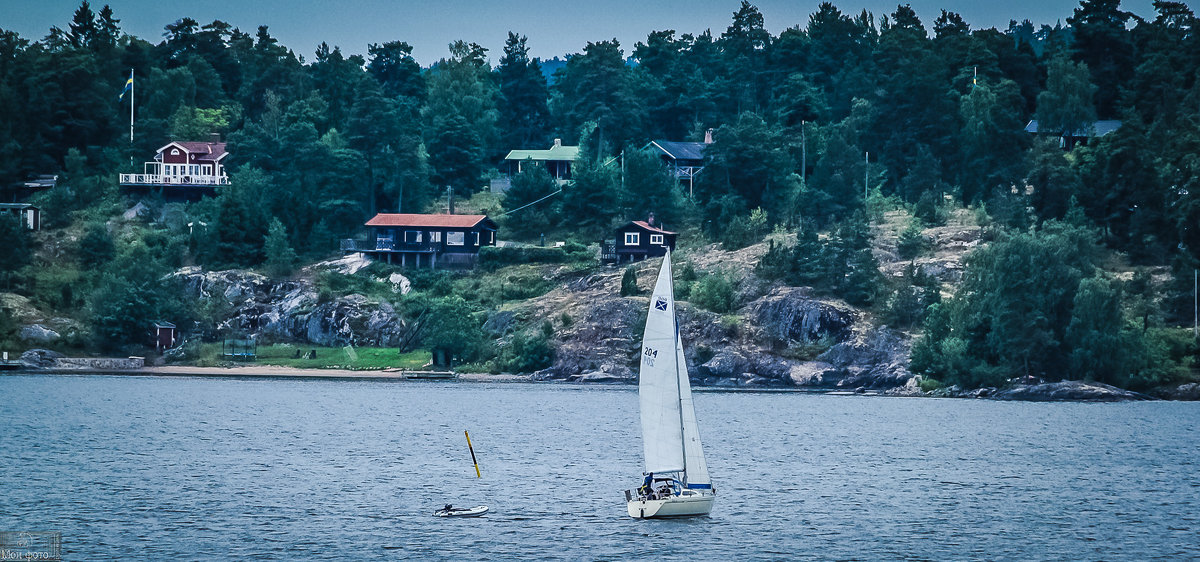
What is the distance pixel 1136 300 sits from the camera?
125188 millimetres

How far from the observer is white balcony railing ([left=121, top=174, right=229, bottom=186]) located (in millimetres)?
175750

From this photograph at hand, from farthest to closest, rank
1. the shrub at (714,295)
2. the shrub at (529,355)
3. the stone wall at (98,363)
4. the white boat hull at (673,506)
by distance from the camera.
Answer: the stone wall at (98,363) → the shrub at (529,355) → the shrub at (714,295) → the white boat hull at (673,506)

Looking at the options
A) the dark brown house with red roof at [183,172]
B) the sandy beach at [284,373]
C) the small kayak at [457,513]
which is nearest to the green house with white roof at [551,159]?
the dark brown house with red roof at [183,172]

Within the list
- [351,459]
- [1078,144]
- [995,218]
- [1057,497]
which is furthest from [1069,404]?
[351,459]

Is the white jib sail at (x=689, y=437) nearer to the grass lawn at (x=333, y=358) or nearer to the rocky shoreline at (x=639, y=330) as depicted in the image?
the rocky shoreline at (x=639, y=330)

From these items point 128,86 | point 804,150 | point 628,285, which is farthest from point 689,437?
point 128,86

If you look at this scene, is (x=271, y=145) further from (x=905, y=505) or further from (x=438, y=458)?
(x=905, y=505)

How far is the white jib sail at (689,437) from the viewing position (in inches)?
2035

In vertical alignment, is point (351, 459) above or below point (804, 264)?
below

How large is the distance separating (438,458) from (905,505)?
90.7 feet

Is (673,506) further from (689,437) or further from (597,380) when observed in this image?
(597,380)

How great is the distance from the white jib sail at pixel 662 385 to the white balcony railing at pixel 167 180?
13261 cm

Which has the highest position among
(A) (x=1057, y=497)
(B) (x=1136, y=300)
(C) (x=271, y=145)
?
(C) (x=271, y=145)

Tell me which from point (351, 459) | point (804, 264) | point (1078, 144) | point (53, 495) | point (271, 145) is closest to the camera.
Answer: point (53, 495)
